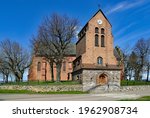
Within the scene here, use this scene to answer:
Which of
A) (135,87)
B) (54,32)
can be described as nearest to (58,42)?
(54,32)

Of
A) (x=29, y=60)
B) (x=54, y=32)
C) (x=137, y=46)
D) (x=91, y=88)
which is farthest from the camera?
(x=137, y=46)

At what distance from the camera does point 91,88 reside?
41.1 metres

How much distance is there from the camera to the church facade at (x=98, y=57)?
4200cm

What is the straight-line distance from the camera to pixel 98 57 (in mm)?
44250

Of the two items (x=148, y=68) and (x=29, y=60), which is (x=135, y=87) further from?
(x=29, y=60)

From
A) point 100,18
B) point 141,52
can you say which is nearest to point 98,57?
point 100,18

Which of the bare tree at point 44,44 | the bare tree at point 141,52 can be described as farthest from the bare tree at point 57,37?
the bare tree at point 141,52

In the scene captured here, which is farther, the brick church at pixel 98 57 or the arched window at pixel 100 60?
the arched window at pixel 100 60

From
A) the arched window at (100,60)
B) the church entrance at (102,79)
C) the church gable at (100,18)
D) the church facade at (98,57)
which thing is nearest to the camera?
the church facade at (98,57)

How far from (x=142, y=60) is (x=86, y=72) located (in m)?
26.6

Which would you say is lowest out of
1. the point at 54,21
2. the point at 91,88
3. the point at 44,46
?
the point at 91,88

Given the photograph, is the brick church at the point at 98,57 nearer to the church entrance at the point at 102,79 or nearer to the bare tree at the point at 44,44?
the church entrance at the point at 102,79

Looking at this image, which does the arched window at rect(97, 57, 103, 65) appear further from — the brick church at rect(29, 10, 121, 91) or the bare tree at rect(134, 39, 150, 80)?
the bare tree at rect(134, 39, 150, 80)

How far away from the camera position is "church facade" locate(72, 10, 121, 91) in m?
42.0
